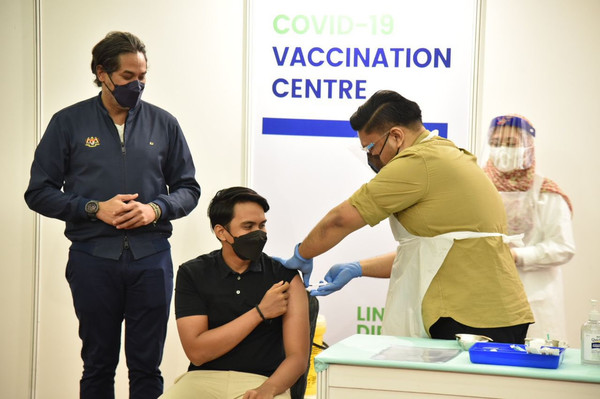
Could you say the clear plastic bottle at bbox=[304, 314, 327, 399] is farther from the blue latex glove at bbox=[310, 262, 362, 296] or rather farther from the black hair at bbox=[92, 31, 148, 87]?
the black hair at bbox=[92, 31, 148, 87]

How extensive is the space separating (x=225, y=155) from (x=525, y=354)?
241 cm

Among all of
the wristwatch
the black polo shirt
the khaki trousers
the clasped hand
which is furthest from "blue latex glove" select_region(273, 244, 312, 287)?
the wristwatch

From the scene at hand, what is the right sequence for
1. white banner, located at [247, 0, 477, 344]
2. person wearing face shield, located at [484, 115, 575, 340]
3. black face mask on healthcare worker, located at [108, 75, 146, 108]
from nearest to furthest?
black face mask on healthcare worker, located at [108, 75, 146, 108]
person wearing face shield, located at [484, 115, 575, 340]
white banner, located at [247, 0, 477, 344]

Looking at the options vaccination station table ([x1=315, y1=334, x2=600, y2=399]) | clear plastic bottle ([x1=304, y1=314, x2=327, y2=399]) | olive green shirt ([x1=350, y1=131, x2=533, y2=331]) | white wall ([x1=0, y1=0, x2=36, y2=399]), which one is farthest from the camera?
white wall ([x1=0, y1=0, x2=36, y2=399])

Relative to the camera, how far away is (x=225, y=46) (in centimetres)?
402

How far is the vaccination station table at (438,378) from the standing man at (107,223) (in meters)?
1.25

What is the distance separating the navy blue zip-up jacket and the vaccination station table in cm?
128

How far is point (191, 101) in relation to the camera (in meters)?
4.05

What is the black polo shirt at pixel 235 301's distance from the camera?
101 inches

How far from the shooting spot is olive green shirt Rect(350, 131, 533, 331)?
2.32 metres

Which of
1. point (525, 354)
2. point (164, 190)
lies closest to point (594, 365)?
point (525, 354)

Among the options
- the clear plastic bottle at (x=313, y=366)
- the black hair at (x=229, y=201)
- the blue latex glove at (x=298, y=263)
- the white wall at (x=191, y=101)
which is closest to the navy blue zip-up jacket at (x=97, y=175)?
the black hair at (x=229, y=201)

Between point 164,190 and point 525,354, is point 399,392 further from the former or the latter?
point 164,190

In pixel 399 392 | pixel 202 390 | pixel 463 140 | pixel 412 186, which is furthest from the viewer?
pixel 463 140
